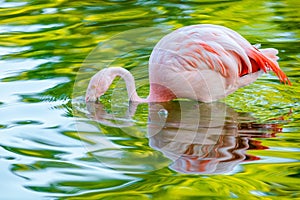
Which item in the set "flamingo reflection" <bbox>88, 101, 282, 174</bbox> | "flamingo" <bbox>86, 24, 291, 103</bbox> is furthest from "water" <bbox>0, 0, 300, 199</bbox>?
"flamingo" <bbox>86, 24, 291, 103</bbox>

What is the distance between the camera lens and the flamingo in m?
5.62

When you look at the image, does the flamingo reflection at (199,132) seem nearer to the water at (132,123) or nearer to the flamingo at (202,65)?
the water at (132,123)

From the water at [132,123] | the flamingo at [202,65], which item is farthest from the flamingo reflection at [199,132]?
the flamingo at [202,65]

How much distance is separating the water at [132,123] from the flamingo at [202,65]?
0.15m

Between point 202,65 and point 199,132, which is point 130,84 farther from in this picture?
point 199,132

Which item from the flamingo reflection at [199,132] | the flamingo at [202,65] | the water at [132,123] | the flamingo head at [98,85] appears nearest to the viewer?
the water at [132,123]

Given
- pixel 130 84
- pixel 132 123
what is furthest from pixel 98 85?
pixel 132 123

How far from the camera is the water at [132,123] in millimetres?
4230

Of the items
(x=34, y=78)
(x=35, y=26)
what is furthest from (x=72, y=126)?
(x=35, y=26)

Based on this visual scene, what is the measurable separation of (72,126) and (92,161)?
2.29 ft

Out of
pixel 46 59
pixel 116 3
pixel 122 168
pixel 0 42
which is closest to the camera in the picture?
pixel 122 168

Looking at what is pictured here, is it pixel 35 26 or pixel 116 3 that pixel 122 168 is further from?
pixel 116 3

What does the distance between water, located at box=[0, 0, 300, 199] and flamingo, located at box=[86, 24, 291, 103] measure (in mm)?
147

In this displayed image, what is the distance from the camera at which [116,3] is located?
29.2 ft
